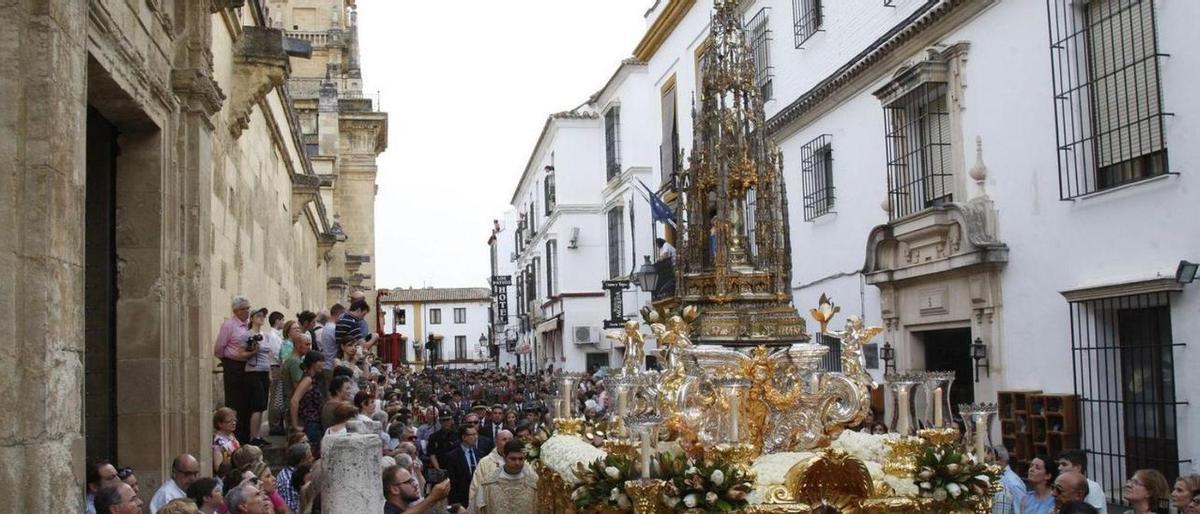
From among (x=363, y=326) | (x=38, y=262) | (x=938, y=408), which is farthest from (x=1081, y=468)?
(x=363, y=326)

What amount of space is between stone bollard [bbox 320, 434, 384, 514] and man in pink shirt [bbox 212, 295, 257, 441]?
4.23 metres

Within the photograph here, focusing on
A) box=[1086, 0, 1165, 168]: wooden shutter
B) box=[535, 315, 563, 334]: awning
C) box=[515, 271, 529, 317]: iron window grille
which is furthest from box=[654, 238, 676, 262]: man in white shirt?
box=[515, 271, 529, 317]: iron window grille

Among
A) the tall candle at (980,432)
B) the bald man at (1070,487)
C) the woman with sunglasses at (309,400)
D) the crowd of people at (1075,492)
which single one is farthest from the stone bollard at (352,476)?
the woman with sunglasses at (309,400)

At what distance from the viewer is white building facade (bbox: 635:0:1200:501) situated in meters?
9.38

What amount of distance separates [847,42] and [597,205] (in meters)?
20.5

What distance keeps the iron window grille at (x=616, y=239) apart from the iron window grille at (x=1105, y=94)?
61.6 ft

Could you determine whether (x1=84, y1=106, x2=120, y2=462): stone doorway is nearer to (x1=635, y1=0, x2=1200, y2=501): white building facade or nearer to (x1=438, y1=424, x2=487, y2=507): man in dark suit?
(x1=438, y1=424, x2=487, y2=507): man in dark suit

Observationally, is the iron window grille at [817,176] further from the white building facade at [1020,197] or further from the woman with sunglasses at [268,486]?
the woman with sunglasses at [268,486]

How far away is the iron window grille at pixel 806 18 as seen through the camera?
16156mm

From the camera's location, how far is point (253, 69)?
1099cm

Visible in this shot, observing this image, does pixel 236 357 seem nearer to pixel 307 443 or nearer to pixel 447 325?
pixel 307 443

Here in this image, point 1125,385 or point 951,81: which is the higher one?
point 951,81

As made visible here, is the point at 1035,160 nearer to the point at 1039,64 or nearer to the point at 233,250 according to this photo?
the point at 1039,64

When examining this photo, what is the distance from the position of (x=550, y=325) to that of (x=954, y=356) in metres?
25.1
